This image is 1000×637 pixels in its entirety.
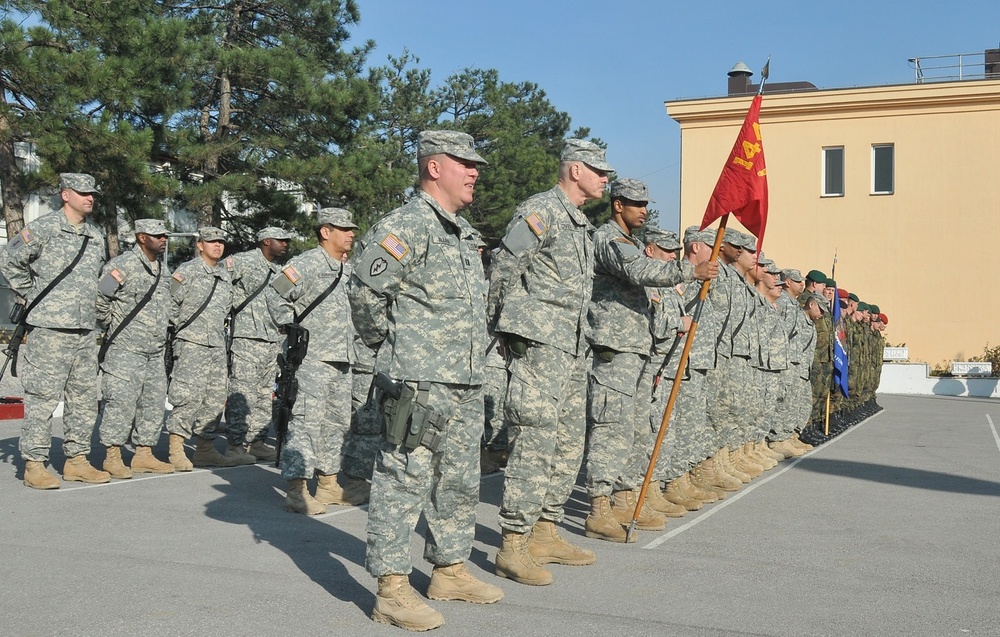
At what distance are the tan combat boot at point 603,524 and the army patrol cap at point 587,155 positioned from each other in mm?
2212

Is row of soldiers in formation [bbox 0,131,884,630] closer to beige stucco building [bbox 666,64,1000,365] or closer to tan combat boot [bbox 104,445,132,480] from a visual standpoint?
tan combat boot [bbox 104,445,132,480]

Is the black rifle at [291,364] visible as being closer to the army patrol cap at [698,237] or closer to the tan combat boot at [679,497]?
the tan combat boot at [679,497]

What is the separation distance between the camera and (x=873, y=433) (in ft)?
52.5

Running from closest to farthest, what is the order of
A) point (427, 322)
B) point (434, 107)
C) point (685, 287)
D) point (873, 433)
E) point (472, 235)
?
point (427, 322) → point (472, 235) → point (685, 287) → point (873, 433) → point (434, 107)

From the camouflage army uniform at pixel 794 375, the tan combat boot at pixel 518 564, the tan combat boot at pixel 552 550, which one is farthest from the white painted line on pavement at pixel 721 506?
the tan combat boot at pixel 518 564

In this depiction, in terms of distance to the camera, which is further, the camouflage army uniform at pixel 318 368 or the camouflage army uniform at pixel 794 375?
the camouflage army uniform at pixel 794 375

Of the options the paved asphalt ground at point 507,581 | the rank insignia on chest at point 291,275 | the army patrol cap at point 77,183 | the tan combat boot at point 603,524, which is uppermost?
the army patrol cap at point 77,183

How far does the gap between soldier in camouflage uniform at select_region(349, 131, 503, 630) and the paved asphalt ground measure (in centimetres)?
26

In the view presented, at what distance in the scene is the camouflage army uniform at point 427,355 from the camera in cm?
491

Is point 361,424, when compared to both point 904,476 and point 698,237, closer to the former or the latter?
point 698,237

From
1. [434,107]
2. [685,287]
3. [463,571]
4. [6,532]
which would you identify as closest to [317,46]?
[434,107]

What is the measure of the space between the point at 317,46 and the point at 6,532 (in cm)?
2091

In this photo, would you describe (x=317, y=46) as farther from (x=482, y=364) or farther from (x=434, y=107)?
(x=482, y=364)

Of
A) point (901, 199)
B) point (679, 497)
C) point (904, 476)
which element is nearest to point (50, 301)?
point (679, 497)
